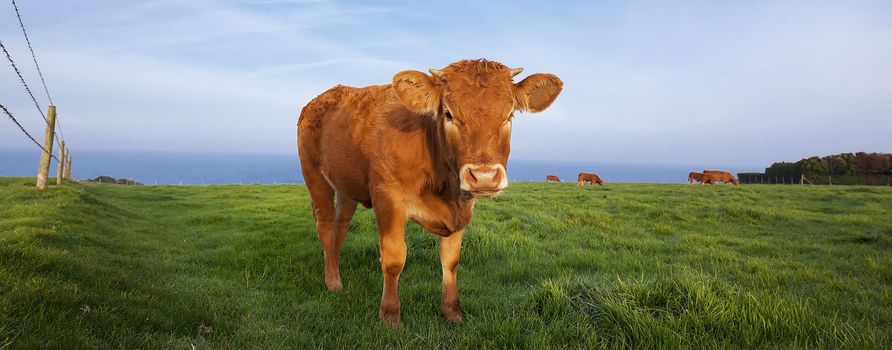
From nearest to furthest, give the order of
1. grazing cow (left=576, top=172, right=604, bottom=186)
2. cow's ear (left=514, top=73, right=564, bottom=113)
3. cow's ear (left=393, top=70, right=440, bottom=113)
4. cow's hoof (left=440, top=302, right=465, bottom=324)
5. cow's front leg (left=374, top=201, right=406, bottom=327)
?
1. cow's ear (left=393, top=70, right=440, bottom=113)
2. cow's ear (left=514, top=73, right=564, bottom=113)
3. cow's front leg (left=374, top=201, right=406, bottom=327)
4. cow's hoof (left=440, top=302, right=465, bottom=324)
5. grazing cow (left=576, top=172, right=604, bottom=186)

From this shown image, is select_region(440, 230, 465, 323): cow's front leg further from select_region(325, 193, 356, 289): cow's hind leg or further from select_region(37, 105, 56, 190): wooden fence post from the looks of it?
select_region(37, 105, 56, 190): wooden fence post

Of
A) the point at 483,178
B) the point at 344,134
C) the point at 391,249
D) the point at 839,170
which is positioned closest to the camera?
the point at 483,178

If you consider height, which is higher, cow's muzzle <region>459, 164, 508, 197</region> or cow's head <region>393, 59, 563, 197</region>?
cow's head <region>393, 59, 563, 197</region>

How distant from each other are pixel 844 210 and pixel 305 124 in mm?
16075

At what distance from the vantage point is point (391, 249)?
4203mm

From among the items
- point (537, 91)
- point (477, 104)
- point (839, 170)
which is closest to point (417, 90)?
point (477, 104)

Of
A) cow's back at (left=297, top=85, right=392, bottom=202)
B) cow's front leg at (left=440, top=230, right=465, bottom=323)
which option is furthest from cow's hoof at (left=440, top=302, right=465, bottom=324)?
cow's back at (left=297, top=85, right=392, bottom=202)

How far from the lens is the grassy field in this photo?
3.28 meters

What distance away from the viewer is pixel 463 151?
11.0ft

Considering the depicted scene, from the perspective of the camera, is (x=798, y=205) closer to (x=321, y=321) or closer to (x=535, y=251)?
(x=535, y=251)

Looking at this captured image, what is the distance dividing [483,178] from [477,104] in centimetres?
61

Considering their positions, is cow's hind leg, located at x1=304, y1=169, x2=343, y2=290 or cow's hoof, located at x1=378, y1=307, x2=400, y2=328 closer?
cow's hoof, located at x1=378, y1=307, x2=400, y2=328

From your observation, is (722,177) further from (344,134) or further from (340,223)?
(344,134)

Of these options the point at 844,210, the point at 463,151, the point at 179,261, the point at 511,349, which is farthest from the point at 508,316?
the point at 844,210
